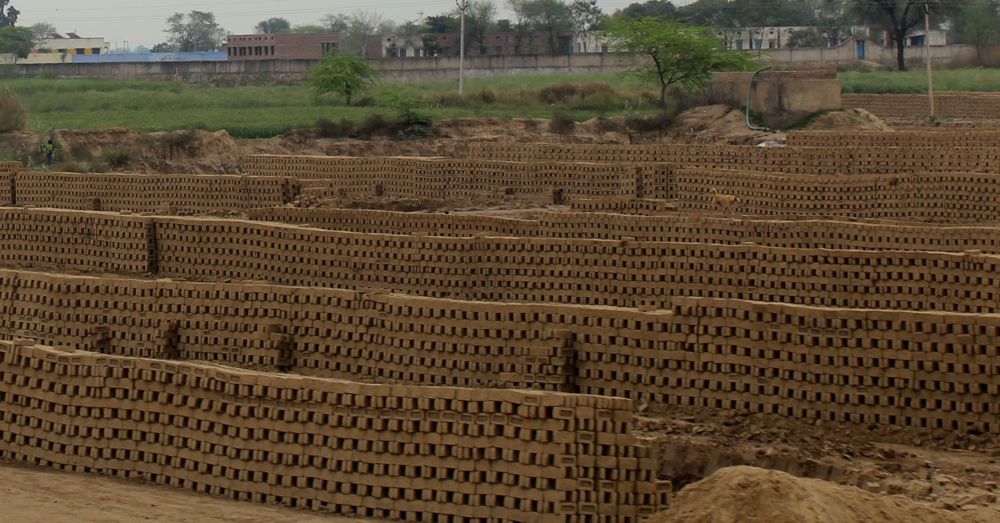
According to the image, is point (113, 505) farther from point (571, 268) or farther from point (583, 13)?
point (583, 13)

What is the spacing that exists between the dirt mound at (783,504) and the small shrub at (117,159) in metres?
28.8

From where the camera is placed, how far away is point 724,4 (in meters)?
94.2

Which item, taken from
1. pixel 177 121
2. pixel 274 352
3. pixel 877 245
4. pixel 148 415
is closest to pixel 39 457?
pixel 148 415

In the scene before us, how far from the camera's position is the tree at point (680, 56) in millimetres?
49125

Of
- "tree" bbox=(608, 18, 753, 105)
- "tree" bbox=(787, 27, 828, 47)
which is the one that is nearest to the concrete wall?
"tree" bbox=(608, 18, 753, 105)

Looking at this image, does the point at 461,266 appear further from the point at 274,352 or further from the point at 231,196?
Result: the point at 231,196

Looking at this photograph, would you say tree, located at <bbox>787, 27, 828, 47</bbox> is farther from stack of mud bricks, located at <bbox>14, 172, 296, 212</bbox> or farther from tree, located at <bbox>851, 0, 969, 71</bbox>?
stack of mud bricks, located at <bbox>14, 172, 296, 212</bbox>

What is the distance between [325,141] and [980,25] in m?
41.8

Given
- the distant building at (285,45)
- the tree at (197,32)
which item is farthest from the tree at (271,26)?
the distant building at (285,45)

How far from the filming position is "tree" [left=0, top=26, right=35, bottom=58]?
293ft

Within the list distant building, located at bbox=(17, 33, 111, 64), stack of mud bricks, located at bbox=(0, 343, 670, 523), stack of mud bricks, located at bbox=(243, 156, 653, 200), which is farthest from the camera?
distant building, located at bbox=(17, 33, 111, 64)

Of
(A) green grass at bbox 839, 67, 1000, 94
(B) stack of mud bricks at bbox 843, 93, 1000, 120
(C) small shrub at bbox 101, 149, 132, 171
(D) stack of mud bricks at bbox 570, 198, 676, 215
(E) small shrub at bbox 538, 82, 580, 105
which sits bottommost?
(D) stack of mud bricks at bbox 570, 198, 676, 215

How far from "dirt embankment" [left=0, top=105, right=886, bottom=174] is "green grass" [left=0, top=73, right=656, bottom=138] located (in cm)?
164

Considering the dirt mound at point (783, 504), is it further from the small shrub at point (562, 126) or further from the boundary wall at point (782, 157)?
the small shrub at point (562, 126)
